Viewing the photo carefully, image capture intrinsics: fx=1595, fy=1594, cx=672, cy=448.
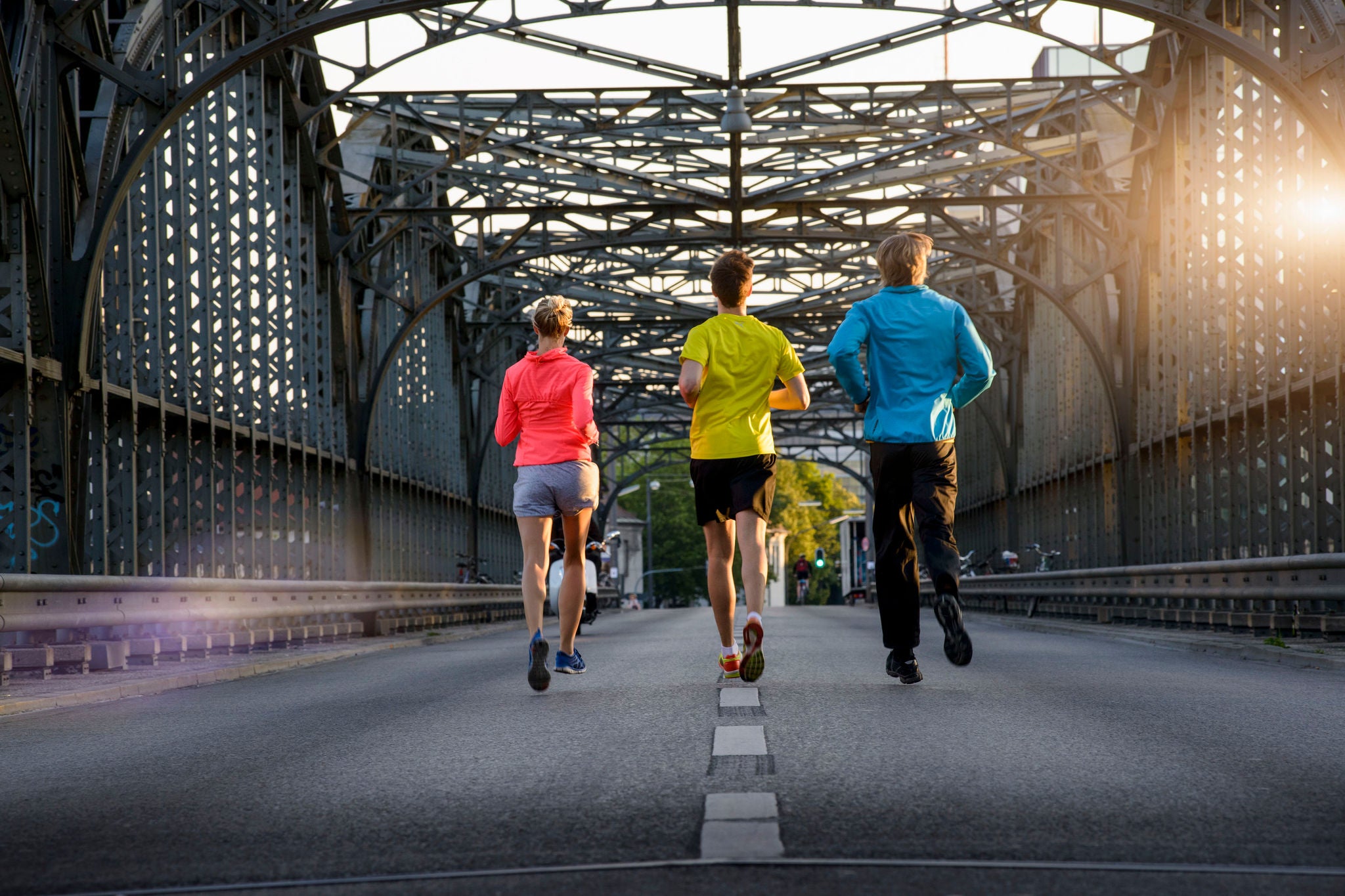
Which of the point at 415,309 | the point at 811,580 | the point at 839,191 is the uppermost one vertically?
the point at 839,191

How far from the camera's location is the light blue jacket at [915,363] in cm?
755

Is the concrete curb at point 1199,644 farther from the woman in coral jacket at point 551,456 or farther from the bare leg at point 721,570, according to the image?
→ the woman in coral jacket at point 551,456

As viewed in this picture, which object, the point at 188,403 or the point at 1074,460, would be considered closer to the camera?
the point at 188,403

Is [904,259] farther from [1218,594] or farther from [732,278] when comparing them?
[1218,594]

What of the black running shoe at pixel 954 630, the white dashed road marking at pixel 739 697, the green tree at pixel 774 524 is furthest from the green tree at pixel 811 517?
the white dashed road marking at pixel 739 697

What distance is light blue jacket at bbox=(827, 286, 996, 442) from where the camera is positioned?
24.8ft

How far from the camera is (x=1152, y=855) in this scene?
3.48 m

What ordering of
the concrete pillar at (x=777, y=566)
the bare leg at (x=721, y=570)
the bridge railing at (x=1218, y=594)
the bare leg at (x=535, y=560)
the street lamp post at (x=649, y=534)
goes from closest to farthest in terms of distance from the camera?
1. the bare leg at (x=721, y=570)
2. the bare leg at (x=535, y=560)
3. the bridge railing at (x=1218, y=594)
4. the street lamp post at (x=649, y=534)
5. the concrete pillar at (x=777, y=566)

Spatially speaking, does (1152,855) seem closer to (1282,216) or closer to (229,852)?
(229,852)

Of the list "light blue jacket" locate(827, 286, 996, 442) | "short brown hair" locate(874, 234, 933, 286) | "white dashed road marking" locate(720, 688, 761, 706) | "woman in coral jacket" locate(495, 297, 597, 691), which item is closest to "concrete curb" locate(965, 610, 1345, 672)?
"light blue jacket" locate(827, 286, 996, 442)

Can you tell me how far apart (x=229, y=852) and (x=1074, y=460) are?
26.8m

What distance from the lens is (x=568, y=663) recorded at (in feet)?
27.6

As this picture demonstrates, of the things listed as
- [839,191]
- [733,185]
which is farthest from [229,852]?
[839,191]

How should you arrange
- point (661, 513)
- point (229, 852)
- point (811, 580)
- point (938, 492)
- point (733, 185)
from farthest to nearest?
Result: point (811, 580) < point (661, 513) < point (733, 185) < point (938, 492) < point (229, 852)
